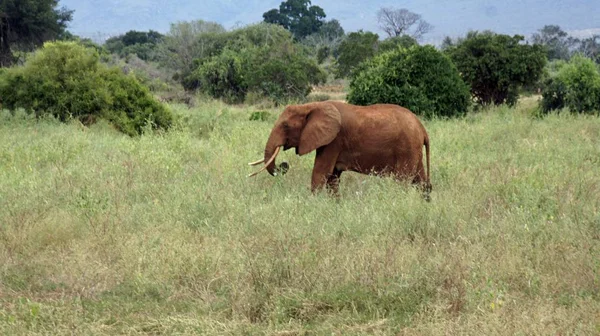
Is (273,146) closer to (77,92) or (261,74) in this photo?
(77,92)

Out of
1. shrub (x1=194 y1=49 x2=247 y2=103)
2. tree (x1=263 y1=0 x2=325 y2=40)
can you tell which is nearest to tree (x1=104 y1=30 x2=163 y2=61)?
tree (x1=263 y1=0 x2=325 y2=40)

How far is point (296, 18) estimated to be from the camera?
2926 inches

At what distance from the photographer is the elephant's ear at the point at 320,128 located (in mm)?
8109

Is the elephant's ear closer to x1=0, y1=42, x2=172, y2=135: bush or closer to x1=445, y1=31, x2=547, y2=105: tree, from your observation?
x1=0, y1=42, x2=172, y2=135: bush

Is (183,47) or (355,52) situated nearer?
(355,52)

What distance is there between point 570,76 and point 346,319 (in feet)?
51.9

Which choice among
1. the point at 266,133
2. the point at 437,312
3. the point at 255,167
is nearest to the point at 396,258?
the point at 437,312

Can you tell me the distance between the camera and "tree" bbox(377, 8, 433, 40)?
226ft

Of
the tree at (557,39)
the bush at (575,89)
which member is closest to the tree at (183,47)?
the bush at (575,89)

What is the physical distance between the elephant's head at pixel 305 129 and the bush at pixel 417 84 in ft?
26.0

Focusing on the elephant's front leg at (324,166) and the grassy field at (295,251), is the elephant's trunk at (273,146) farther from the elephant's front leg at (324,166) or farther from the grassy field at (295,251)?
the elephant's front leg at (324,166)

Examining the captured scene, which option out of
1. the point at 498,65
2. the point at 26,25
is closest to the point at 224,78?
the point at 26,25

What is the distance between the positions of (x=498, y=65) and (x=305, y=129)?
14.0m

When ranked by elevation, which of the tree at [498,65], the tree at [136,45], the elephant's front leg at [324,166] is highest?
the tree at [136,45]
